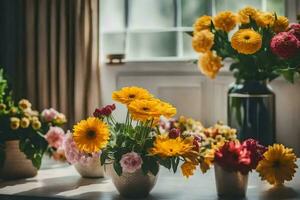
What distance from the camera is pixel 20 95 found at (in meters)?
3.66

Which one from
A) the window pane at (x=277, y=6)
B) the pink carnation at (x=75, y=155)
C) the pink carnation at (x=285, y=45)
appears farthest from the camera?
the window pane at (x=277, y=6)

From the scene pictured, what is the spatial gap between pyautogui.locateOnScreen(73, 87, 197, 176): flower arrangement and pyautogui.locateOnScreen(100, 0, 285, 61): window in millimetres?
2058

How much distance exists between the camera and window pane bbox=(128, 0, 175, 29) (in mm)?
3625

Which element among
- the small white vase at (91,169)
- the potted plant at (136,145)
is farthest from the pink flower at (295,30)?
the small white vase at (91,169)

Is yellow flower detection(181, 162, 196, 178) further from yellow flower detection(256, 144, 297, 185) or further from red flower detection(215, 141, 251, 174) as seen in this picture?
yellow flower detection(256, 144, 297, 185)

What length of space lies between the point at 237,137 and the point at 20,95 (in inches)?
71.8

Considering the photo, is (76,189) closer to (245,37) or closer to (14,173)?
(14,173)

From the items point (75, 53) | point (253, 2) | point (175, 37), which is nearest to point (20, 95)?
point (75, 53)

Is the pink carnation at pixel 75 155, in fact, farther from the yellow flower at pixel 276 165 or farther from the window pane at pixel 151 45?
the window pane at pixel 151 45

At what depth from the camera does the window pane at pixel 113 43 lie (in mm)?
3701

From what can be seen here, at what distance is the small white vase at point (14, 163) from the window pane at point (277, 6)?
2.11 meters

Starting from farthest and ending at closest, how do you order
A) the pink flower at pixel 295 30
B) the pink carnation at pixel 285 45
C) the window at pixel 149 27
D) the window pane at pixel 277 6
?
the window at pixel 149 27 → the window pane at pixel 277 6 → the pink flower at pixel 295 30 → the pink carnation at pixel 285 45

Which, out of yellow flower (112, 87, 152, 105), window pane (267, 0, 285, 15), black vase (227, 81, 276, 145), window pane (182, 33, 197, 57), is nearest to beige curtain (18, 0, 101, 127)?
window pane (182, 33, 197, 57)

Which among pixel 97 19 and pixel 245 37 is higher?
pixel 97 19
